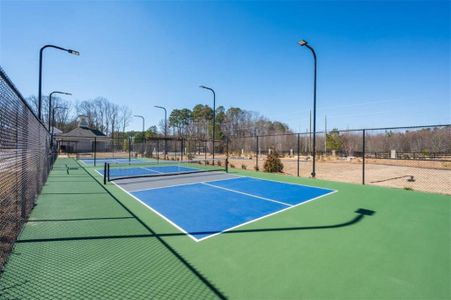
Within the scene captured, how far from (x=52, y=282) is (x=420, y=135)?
86.1ft

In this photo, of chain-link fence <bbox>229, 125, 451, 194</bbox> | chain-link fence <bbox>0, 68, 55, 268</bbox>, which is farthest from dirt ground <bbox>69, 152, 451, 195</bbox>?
chain-link fence <bbox>0, 68, 55, 268</bbox>

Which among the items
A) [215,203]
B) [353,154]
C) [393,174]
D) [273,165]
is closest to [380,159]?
[353,154]

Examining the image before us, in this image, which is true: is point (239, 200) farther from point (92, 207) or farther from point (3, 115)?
point (3, 115)

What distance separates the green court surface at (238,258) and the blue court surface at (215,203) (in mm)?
372

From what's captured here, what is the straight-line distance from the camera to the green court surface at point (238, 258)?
2.79 metres

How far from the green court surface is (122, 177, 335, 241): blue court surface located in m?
0.37

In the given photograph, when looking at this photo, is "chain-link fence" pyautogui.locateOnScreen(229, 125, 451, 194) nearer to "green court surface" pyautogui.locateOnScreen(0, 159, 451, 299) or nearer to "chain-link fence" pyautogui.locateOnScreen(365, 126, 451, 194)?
"chain-link fence" pyautogui.locateOnScreen(365, 126, 451, 194)

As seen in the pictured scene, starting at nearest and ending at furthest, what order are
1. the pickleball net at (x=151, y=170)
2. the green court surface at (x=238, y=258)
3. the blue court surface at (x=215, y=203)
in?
the green court surface at (x=238, y=258) < the blue court surface at (x=215, y=203) < the pickleball net at (x=151, y=170)

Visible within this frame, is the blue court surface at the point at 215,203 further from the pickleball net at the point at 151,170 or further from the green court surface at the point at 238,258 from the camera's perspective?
the pickleball net at the point at 151,170

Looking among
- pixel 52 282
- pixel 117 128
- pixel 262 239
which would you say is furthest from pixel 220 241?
pixel 117 128

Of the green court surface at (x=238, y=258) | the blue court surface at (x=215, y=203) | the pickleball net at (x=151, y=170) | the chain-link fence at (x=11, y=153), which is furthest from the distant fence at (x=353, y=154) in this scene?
the chain-link fence at (x=11, y=153)

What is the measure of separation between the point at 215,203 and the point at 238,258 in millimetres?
3484

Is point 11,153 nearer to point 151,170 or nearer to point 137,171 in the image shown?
point 137,171

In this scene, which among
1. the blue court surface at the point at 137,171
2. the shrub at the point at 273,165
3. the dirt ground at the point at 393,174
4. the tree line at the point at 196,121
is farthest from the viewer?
the tree line at the point at 196,121
